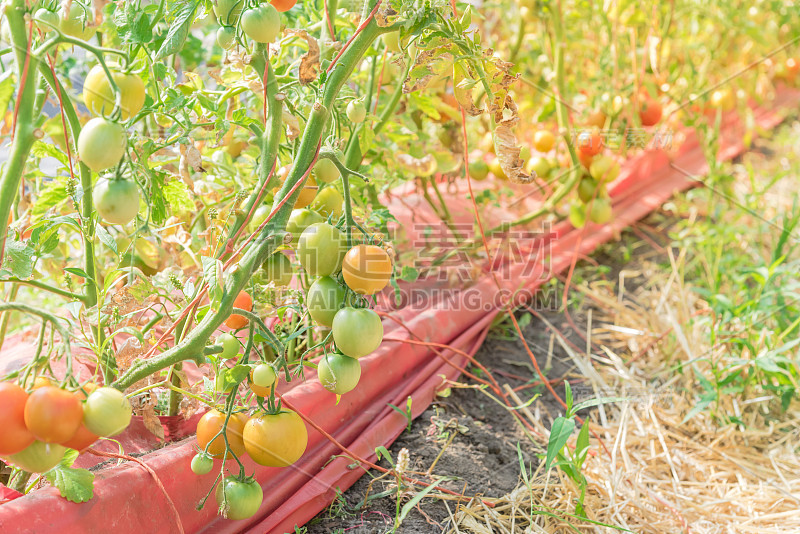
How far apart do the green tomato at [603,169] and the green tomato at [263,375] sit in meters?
1.19

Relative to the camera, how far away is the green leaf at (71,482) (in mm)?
708

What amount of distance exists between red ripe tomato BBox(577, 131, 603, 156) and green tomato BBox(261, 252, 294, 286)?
1.06 m

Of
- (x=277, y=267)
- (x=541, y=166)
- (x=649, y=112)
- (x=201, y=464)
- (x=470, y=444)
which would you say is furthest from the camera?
(x=649, y=112)

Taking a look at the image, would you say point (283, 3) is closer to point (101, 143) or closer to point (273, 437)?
point (101, 143)

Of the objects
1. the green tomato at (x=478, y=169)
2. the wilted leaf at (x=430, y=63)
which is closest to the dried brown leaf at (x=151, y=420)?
the wilted leaf at (x=430, y=63)

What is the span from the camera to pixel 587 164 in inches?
67.4

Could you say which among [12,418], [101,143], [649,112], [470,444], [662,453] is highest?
[101,143]

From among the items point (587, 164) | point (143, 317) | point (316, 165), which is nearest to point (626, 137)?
point (587, 164)

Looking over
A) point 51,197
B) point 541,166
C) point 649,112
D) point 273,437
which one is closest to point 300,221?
point 273,437

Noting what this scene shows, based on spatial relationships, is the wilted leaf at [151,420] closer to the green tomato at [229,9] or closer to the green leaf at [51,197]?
the green leaf at [51,197]

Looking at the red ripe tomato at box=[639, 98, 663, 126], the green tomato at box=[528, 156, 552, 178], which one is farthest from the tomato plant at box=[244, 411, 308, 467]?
the red ripe tomato at box=[639, 98, 663, 126]

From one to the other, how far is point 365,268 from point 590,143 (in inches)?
43.9

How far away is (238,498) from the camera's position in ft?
2.55

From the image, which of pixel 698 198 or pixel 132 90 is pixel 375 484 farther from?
pixel 698 198
